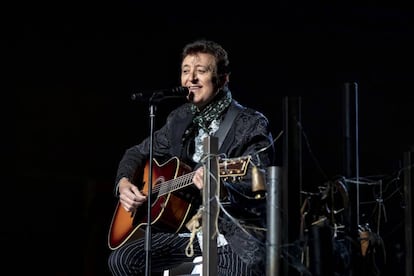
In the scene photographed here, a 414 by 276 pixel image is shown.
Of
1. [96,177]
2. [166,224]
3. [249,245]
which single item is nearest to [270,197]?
[249,245]

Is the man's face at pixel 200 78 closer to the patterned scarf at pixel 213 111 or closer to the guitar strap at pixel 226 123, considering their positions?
the patterned scarf at pixel 213 111

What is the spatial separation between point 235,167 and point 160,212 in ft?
1.97

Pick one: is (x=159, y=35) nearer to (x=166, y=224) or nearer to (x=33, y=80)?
(x=33, y=80)

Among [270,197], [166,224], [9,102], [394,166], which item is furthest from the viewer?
[9,102]

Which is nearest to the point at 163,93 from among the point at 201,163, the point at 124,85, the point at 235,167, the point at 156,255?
the point at 201,163

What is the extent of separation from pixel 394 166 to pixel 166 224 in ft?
4.35

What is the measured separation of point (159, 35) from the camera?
4023mm

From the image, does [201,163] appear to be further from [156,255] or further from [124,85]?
[124,85]

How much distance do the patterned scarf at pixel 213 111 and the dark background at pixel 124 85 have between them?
0.79m

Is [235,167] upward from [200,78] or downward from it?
downward

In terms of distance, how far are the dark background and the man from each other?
801mm

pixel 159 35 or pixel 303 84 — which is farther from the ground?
pixel 159 35

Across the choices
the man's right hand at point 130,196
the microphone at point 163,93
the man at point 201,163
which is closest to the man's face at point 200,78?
the man at point 201,163

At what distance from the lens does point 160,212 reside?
9.36 feet
